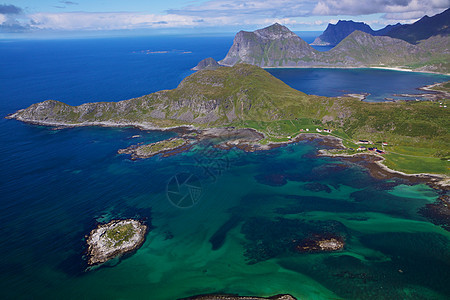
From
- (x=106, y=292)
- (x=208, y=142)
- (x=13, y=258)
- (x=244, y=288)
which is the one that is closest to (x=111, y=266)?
(x=106, y=292)

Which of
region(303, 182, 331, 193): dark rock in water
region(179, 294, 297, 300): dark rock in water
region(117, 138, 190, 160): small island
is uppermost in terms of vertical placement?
region(303, 182, 331, 193): dark rock in water

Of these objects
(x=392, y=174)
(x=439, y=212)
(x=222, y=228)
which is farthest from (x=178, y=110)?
(x=439, y=212)

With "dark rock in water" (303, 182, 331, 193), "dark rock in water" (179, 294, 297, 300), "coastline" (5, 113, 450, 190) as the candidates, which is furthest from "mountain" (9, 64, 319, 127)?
"dark rock in water" (179, 294, 297, 300)

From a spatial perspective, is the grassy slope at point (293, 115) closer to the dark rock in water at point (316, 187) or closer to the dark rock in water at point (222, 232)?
the dark rock in water at point (316, 187)

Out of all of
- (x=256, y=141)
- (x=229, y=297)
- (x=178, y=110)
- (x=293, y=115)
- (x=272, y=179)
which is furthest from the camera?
(x=178, y=110)

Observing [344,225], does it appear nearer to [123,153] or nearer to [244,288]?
[244,288]

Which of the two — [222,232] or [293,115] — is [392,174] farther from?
[293,115]

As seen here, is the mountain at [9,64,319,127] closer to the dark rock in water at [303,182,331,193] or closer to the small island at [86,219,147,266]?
the dark rock in water at [303,182,331,193]
